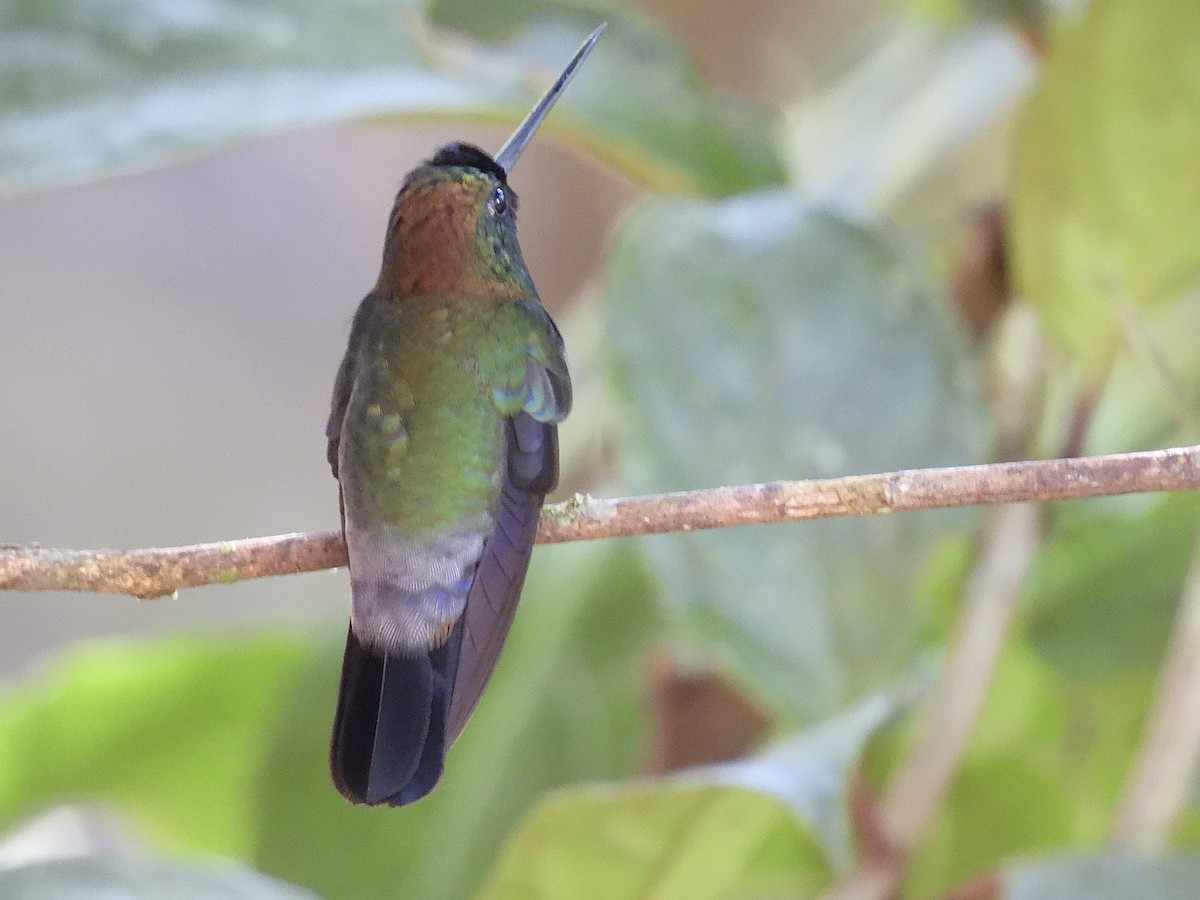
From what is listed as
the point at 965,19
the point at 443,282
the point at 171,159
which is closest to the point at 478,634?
the point at 443,282

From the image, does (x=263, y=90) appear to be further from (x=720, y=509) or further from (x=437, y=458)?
(x=720, y=509)

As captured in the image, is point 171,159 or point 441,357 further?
point 171,159

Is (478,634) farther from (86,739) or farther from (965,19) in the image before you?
(965,19)

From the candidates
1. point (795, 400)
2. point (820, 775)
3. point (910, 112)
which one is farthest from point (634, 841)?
point (910, 112)

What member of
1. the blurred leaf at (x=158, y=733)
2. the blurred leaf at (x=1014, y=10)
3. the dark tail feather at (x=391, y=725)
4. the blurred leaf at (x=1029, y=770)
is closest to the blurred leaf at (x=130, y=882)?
the dark tail feather at (x=391, y=725)

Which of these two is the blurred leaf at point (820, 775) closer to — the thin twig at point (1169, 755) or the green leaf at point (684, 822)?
the green leaf at point (684, 822)

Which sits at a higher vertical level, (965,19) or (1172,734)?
(965,19)
